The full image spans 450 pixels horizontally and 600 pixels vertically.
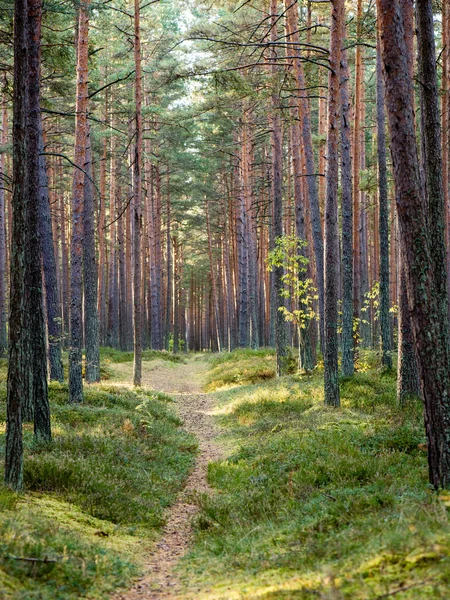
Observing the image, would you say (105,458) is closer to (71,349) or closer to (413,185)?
(71,349)

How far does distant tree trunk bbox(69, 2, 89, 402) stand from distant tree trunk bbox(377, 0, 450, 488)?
8.82m

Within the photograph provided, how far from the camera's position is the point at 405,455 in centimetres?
789

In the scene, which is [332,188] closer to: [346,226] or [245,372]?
[346,226]

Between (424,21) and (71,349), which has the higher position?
(424,21)

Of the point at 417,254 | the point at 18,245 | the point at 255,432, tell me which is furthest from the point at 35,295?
the point at 417,254

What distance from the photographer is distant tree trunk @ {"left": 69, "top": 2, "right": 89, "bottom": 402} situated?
13.7 meters

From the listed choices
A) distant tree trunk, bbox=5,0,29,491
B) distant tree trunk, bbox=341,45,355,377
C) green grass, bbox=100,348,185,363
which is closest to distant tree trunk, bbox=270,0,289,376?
distant tree trunk, bbox=341,45,355,377

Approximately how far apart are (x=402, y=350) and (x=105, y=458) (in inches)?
251

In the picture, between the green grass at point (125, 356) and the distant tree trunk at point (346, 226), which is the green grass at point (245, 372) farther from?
the green grass at point (125, 356)

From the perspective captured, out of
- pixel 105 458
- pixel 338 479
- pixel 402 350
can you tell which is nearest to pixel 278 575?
pixel 338 479

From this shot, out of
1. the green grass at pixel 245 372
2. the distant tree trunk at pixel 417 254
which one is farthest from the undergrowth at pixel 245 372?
Answer: the distant tree trunk at pixel 417 254

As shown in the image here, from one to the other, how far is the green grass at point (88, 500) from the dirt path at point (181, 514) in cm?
17

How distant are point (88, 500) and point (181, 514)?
1.36m

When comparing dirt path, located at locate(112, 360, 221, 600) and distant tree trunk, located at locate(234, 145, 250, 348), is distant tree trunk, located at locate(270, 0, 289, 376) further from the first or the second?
distant tree trunk, located at locate(234, 145, 250, 348)
